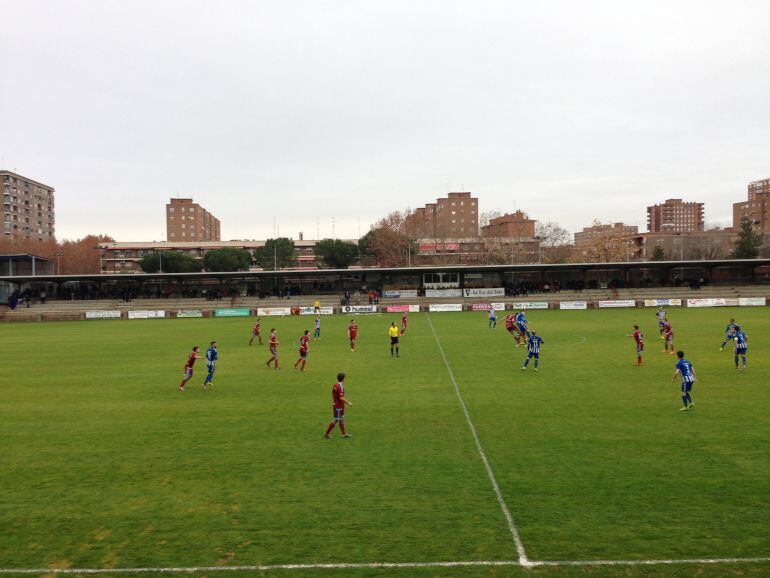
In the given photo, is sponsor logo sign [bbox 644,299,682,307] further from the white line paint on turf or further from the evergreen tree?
the evergreen tree

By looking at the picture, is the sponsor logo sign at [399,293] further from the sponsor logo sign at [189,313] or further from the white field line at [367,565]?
the white field line at [367,565]

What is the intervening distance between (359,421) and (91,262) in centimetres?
12913

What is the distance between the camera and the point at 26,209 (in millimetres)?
124812

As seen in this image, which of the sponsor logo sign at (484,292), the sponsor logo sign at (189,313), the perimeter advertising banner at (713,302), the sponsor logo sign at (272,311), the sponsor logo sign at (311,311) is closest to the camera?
the perimeter advertising banner at (713,302)

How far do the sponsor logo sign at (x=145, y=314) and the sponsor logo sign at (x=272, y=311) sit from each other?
38.5 ft

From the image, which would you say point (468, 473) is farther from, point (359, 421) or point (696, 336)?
point (696, 336)

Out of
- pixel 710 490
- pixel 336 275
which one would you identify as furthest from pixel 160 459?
pixel 336 275

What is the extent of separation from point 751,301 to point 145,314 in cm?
6889

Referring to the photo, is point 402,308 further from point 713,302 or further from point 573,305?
point 713,302

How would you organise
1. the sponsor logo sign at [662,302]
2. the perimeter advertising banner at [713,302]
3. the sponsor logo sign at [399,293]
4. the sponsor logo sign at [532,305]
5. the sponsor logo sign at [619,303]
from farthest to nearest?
the sponsor logo sign at [399,293]
the sponsor logo sign at [532,305]
the sponsor logo sign at [619,303]
the sponsor logo sign at [662,302]
the perimeter advertising banner at [713,302]

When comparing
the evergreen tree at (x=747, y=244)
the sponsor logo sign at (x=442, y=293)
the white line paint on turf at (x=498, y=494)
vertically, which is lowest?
the white line paint on turf at (x=498, y=494)

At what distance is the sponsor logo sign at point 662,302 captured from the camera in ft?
196

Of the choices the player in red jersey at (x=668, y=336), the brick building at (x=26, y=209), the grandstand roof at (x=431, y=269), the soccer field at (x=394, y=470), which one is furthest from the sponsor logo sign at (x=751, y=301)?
the brick building at (x=26, y=209)

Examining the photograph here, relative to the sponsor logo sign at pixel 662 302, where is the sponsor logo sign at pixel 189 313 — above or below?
below
